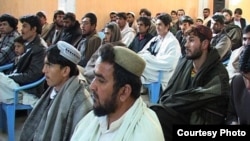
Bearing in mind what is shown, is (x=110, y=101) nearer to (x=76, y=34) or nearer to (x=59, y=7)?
(x=76, y=34)

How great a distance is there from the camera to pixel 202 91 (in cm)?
249

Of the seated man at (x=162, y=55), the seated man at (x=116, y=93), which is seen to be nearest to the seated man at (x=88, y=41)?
the seated man at (x=162, y=55)

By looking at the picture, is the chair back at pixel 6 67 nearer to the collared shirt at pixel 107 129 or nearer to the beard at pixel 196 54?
the beard at pixel 196 54

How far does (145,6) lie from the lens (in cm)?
961

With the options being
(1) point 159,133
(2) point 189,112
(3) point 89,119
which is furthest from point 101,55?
(2) point 189,112

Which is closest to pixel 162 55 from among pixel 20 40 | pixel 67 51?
pixel 20 40

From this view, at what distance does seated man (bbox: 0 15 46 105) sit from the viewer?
3172mm

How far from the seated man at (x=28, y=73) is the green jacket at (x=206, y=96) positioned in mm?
1236

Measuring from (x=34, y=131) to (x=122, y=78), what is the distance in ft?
3.06

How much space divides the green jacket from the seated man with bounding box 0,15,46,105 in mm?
1236

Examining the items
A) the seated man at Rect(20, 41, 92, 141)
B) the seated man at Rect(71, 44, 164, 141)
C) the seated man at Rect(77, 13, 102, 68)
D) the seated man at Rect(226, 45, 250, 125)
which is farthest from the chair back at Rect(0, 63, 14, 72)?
the seated man at Rect(71, 44, 164, 141)

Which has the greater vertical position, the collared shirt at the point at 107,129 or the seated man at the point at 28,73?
the collared shirt at the point at 107,129

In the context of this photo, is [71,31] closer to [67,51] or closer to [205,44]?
[205,44]

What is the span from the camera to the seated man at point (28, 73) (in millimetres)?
3172
